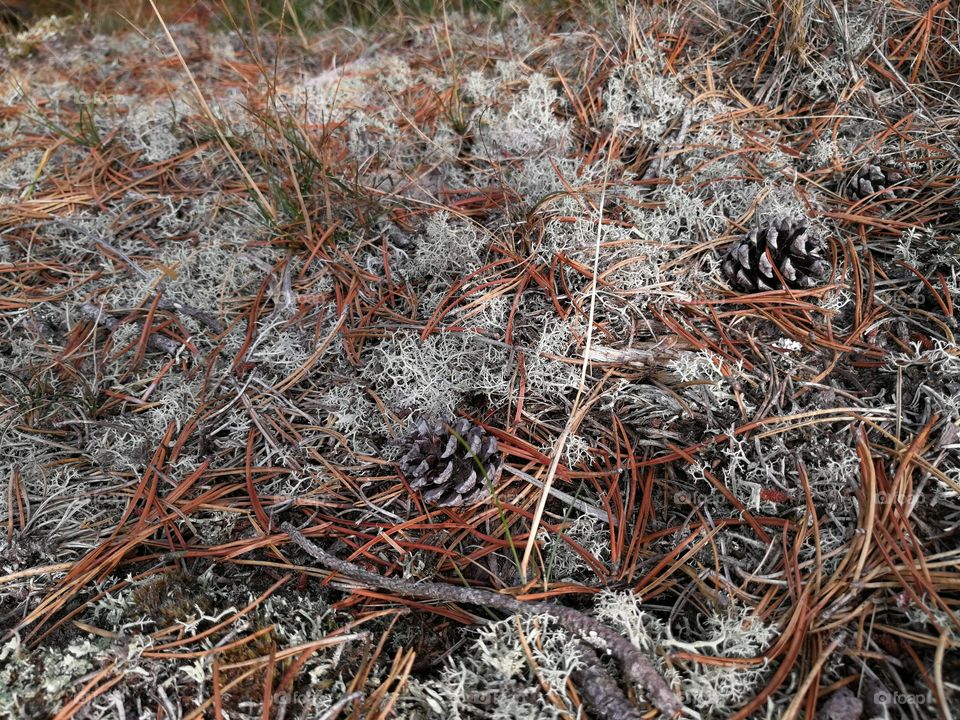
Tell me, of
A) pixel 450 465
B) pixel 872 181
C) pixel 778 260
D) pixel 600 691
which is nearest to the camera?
pixel 600 691

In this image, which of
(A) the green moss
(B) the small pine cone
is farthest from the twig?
(B) the small pine cone

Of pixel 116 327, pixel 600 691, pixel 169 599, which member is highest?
pixel 116 327

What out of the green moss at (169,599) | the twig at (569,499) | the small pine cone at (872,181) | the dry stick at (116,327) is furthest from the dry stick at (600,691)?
the small pine cone at (872,181)

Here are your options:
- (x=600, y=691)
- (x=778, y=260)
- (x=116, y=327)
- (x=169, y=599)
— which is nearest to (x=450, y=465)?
(x=600, y=691)

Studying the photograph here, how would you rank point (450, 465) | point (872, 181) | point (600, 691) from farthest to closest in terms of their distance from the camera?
point (872, 181) → point (450, 465) → point (600, 691)

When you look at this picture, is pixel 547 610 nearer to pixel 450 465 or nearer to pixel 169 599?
pixel 450 465

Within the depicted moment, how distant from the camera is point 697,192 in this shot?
2.04m

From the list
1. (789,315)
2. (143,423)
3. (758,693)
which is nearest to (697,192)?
(789,315)

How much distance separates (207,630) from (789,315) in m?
1.81

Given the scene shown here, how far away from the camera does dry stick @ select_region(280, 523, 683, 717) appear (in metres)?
1.17

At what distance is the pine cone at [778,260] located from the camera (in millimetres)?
1757

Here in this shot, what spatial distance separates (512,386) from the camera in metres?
1.68

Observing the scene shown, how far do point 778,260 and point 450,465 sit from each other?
3.94ft

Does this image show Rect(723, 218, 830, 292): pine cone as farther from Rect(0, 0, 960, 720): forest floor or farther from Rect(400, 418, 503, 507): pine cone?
Rect(400, 418, 503, 507): pine cone
